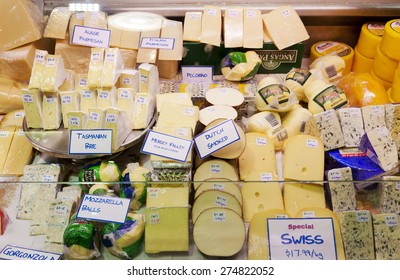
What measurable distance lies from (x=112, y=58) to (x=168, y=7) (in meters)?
0.57

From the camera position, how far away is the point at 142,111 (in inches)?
81.0

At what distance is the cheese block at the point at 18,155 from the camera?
1959mm

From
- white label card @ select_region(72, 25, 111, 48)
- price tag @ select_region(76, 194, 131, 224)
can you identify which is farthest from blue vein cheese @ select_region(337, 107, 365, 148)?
white label card @ select_region(72, 25, 111, 48)

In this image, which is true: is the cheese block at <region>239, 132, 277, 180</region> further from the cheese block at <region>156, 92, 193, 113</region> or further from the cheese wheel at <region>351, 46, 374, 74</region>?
the cheese wheel at <region>351, 46, 374, 74</region>

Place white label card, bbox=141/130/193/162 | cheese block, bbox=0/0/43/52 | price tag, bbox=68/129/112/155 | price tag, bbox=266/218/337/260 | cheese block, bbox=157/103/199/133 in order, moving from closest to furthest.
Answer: price tag, bbox=266/218/337/260 → white label card, bbox=141/130/193/162 → price tag, bbox=68/129/112/155 → cheese block, bbox=157/103/199/133 → cheese block, bbox=0/0/43/52

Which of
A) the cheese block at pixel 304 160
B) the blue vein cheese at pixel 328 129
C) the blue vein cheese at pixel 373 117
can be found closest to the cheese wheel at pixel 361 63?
the blue vein cheese at pixel 373 117

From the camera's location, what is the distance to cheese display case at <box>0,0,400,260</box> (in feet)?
5.29

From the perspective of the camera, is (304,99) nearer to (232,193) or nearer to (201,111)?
(201,111)

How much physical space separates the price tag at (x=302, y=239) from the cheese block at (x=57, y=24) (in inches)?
58.8

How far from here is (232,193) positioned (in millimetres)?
1707

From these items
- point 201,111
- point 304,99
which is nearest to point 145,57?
point 201,111

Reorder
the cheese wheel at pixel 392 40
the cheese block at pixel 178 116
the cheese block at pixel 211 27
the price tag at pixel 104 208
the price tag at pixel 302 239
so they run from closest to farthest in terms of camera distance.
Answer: the price tag at pixel 302 239, the price tag at pixel 104 208, the cheese block at pixel 178 116, the cheese wheel at pixel 392 40, the cheese block at pixel 211 27

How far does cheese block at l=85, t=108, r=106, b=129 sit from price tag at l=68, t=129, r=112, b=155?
0.21ft

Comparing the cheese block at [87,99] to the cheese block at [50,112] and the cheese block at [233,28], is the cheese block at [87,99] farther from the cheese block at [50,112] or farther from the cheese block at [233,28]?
the cheese block at [233,28]
